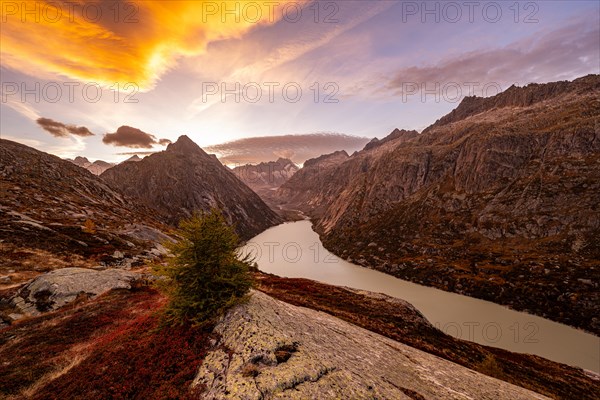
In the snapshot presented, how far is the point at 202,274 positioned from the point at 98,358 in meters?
6.55

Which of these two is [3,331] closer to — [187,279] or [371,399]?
[187,279]

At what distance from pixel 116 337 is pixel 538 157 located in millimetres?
196092

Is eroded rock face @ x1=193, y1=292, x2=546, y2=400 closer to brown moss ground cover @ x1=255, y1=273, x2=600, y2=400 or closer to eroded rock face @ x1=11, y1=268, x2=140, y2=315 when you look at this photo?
brown moss ground cover @ x1=255, y1=273, x2=600, y2=400

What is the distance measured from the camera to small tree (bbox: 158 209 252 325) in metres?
15.9

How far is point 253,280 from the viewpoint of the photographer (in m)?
18.0

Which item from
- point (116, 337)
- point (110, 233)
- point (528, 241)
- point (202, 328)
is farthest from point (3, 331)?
point (528, 241)

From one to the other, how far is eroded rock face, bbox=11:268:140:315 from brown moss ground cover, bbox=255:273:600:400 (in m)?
16.4

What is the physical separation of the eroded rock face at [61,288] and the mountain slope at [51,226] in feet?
23.4

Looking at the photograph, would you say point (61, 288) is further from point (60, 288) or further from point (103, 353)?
point (103, 353)

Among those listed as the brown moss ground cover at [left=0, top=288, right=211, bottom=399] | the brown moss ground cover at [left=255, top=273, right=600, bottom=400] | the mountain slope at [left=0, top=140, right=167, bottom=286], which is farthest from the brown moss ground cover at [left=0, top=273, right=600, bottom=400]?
the mountain slope at [left=0, top=140, right=167, bottom=286]

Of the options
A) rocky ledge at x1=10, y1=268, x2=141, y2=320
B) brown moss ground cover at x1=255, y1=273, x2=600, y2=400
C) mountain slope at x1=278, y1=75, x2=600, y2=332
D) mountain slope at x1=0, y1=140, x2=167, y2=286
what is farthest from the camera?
mountain slope at x1=278, y1=75, x2=600, y2=332

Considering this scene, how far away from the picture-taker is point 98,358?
14.1 metres

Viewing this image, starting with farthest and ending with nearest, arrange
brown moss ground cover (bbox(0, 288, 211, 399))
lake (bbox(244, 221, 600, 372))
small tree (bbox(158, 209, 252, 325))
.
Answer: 1. lake (bbox(244, 221, 600, 372))
2. small tree (bbox(158, 209, 252, 325))
3. brown moss ground cover (bbox(0, 288, 211, 399))

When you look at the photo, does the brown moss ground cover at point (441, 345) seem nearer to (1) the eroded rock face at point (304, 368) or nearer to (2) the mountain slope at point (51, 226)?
(1) the eroded rock face at point (304, 368)
